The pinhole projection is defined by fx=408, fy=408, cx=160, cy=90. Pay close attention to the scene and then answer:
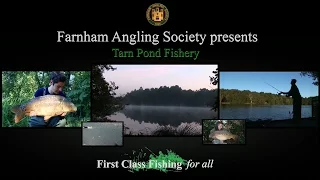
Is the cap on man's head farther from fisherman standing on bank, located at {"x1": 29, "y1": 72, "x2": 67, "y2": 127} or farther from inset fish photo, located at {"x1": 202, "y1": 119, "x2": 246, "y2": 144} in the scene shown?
inset fish photo, located at {"x1": 202, "y1": 119, "x2": 246, "y2": 144}

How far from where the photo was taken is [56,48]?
6523 mm

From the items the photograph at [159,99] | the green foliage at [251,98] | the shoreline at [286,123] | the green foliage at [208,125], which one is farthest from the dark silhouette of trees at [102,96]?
the shoreline at [286,123]

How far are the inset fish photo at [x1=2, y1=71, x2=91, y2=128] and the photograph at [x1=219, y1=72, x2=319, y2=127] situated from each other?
2227 millimetres

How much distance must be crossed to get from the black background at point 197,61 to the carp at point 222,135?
16 centimetres

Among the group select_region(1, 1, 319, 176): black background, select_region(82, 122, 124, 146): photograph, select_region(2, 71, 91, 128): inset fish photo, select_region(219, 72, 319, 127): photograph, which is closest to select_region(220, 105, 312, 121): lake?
select_region(219, 72, 319, 127): photograph

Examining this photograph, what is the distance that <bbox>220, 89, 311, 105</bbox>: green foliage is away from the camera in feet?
21.0

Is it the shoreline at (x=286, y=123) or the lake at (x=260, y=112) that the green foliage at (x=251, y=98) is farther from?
the shoreline at (x=286, y=123)

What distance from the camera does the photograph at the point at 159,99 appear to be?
6375 millimetres

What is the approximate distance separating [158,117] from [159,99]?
11.2 inches

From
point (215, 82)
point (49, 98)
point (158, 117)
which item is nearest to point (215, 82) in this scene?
point (215, 82)

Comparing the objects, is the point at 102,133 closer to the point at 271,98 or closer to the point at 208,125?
the point at 208,125

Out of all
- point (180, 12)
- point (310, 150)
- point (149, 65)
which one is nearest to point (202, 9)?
point (180, 12)

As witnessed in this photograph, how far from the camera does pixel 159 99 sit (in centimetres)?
636

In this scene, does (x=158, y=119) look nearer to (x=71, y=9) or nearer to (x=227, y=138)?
(x=227, y=138)
